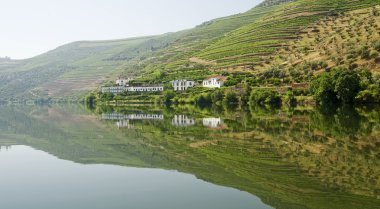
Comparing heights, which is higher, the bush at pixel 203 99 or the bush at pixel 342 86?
the bush at pixel 342 86

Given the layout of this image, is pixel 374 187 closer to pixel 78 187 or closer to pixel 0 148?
pixel 78 187

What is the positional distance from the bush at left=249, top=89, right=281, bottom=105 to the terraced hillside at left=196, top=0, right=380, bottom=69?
36.2 m

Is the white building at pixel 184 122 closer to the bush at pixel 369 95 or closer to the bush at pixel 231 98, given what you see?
the bush at pixel 369 95

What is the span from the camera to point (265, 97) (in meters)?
93.0

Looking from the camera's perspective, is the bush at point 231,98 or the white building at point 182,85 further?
the white building at point 182,85

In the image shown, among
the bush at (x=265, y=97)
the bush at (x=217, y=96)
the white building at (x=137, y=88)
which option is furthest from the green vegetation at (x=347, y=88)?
the white building at (x=137, y=88)

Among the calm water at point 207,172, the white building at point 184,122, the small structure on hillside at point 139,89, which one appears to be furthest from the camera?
the small structure on hillside at point 139,89

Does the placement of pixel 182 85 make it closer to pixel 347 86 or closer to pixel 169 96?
pixel 169 96

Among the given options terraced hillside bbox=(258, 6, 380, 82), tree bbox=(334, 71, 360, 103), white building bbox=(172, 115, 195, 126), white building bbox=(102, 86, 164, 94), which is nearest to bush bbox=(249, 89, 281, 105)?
terraced hillside bbox=(258, 6, 380, 82)

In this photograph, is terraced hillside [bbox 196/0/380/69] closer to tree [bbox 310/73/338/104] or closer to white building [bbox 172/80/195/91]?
white building [bbox 172/80/195/91]

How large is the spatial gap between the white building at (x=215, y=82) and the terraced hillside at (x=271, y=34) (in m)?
14.1

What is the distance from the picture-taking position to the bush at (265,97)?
301 ft

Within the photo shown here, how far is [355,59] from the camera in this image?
99.6 meters

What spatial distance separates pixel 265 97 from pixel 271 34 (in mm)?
68220
